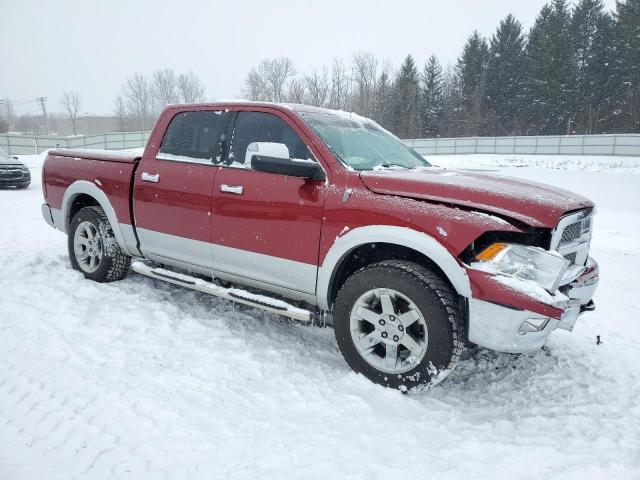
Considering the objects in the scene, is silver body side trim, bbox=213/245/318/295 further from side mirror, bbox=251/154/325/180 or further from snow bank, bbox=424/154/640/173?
snow bank, bbox=424/154/640/173

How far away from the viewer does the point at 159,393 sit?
2721 millimetres

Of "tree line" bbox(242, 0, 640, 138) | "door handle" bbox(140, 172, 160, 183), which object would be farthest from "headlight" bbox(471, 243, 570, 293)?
"tree line" bbox(242, 0, 640, 138)

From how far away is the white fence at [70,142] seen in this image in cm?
3447

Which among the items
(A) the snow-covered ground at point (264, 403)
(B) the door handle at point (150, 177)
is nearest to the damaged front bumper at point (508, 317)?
(A) the snow-covered ground at point (264, 403)

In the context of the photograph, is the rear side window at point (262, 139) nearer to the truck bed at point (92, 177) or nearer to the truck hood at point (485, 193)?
the truck hood at point (485, 193)

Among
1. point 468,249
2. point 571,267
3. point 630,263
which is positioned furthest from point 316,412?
point 630,263

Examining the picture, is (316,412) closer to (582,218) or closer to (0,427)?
(0,427)

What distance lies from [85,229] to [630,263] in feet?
23.5

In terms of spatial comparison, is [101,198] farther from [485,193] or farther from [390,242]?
[485,193]

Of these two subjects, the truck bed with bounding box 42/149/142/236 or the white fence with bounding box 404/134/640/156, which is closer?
the truck bed with bounding box 42/149/142/236

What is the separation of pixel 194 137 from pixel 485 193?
8.40 feet

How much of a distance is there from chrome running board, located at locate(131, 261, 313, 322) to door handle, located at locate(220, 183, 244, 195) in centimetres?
80

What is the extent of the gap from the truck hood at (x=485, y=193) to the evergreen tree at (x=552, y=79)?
47805 mm

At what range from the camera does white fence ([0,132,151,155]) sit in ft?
113
